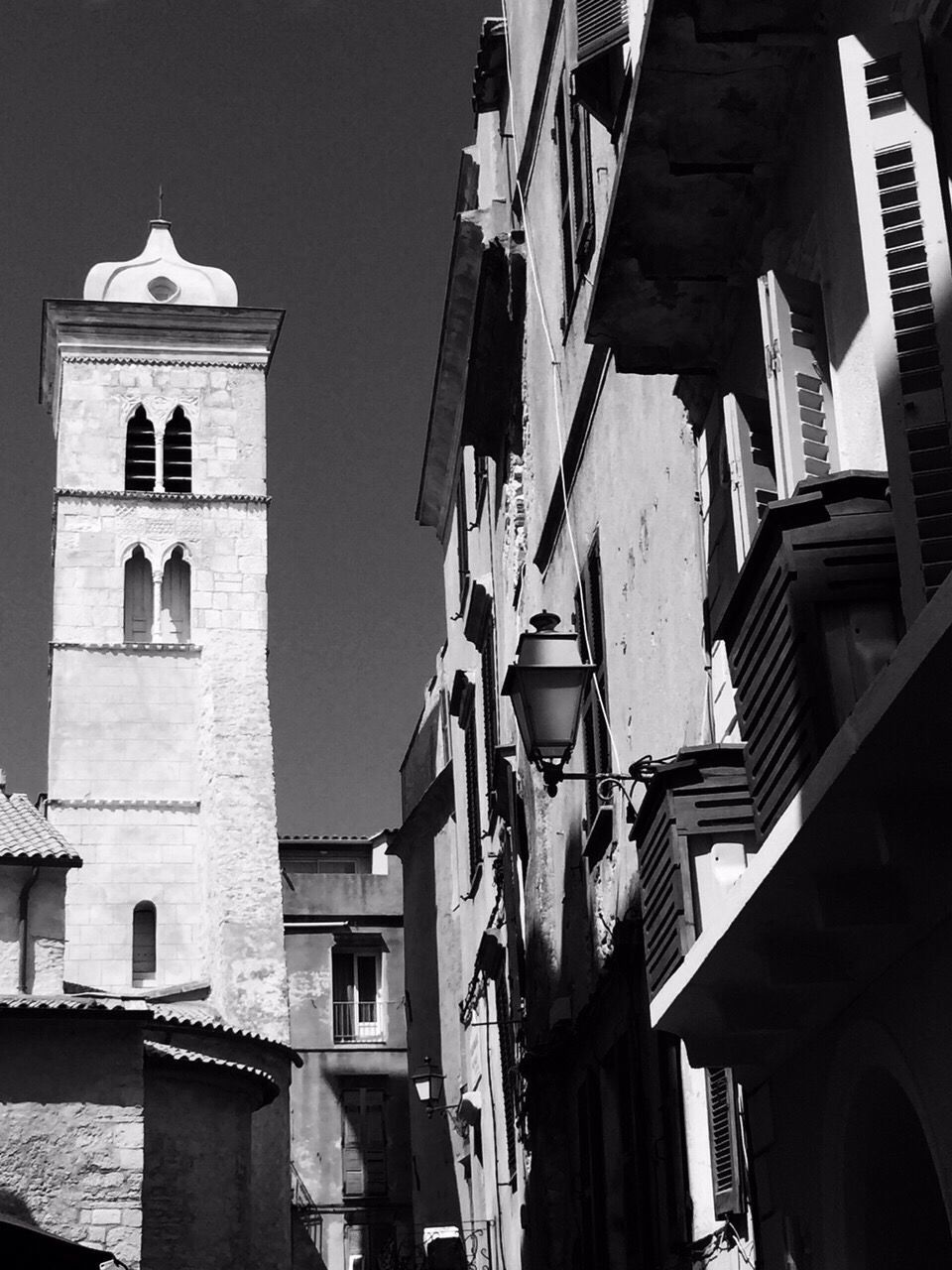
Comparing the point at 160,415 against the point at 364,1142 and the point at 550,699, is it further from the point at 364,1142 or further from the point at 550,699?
the point at 550,699

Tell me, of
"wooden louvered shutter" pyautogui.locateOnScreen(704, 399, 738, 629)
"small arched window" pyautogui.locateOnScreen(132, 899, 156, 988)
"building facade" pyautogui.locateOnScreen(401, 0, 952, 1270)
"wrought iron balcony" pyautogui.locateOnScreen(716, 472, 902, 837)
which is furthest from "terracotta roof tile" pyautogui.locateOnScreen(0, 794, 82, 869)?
"wrought iron balcony" pyautogui.locateOnScreen(716, 472, 902, 837)

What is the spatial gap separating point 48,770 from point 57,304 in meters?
10.3

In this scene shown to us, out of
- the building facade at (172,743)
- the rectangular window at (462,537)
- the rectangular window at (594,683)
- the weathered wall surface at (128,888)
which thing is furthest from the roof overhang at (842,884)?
the weathered wall surface at (128,888)

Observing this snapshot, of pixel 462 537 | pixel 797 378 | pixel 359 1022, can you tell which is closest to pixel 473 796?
pixel 462 537

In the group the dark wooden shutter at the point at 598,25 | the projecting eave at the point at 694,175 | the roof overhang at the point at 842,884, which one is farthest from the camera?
the dark wooden shutter at the point at 598,25

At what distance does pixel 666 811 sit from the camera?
25.1ft

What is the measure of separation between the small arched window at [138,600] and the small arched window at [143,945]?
5.42 meters

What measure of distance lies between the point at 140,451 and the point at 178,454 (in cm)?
80

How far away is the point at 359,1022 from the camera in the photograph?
141 feet

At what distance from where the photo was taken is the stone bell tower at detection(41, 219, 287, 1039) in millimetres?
35625

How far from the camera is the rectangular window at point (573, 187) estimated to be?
13.3m

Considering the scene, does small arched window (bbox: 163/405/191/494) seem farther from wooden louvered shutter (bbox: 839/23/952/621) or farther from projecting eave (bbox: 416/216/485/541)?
wooden louvered shutter (bbox: 839/23/952/621)

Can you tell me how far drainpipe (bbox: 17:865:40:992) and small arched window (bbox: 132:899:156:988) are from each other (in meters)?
9.02

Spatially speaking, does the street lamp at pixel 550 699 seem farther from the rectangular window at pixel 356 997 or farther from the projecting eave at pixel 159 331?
the rectangular window at pixel 356 997
